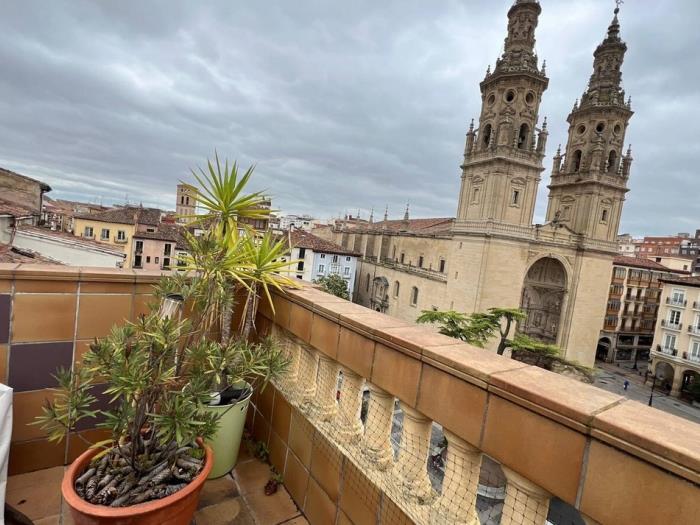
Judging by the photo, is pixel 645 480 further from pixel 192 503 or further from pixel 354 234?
pixel 354 234

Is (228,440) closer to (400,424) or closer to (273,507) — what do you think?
(273,507)

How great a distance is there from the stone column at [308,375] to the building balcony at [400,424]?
1cm

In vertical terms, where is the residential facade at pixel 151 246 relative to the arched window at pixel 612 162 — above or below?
below

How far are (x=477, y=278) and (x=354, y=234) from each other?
81.5 ft

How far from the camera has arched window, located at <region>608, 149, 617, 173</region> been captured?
31.2 metres

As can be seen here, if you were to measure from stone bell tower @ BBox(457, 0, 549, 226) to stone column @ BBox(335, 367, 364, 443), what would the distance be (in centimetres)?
2695

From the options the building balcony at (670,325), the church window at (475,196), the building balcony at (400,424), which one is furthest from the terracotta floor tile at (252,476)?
the building balcony at (670,325)

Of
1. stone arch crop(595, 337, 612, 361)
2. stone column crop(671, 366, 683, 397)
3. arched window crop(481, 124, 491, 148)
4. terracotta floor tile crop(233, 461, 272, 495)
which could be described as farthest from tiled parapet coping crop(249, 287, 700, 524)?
stone arch crop(595, 337, 612, 361)

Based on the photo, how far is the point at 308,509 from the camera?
226 centimetres

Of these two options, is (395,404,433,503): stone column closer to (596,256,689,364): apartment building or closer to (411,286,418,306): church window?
(411,286,418,306): church window

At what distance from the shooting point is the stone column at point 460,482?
1.36 metres

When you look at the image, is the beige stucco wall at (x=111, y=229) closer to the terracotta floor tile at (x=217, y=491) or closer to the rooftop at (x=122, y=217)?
the rooftop at (x=122, y=217)

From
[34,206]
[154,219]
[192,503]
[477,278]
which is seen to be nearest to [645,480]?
[192,503]

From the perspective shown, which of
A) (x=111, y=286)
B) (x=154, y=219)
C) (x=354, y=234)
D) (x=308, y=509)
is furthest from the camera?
(x=354, y=234)
